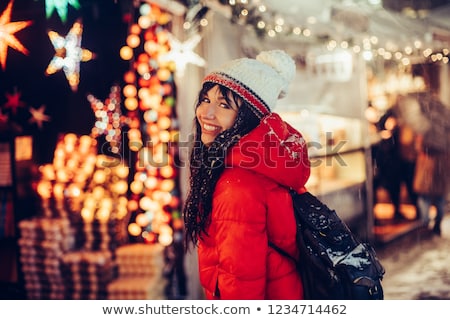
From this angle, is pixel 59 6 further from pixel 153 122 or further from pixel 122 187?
pixel 122 187

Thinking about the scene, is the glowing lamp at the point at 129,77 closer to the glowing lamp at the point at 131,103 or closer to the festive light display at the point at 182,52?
the glowing lamp at the point at 131,103

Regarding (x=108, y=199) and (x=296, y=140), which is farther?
(x=108, y=199)

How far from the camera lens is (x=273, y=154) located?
187 centimetres

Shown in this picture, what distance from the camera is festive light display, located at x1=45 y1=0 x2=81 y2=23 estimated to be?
2938mm

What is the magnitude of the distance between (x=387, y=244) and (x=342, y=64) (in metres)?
1.41

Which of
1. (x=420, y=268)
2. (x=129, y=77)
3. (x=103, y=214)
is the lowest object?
(x=420, y=268)

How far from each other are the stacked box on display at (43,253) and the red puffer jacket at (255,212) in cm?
163

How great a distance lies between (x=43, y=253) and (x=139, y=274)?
2.32 feet

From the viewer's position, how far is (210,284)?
2025 millimetres

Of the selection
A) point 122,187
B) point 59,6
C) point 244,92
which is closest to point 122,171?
point 122,187

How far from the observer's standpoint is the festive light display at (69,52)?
300 cm

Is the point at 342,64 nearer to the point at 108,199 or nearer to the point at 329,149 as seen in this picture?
the point at 329,149
